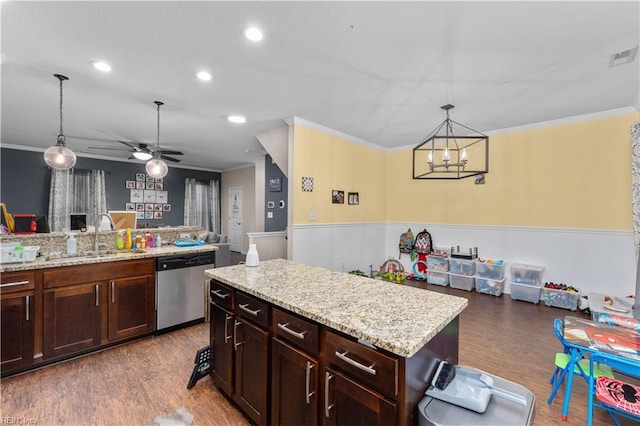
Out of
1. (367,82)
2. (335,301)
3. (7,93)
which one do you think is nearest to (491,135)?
(367,82)

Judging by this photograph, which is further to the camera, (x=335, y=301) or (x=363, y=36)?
(x=363, y=36)

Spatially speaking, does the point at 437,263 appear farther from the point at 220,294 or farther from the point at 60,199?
the point at 60,199

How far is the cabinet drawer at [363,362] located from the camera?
1.02 meters

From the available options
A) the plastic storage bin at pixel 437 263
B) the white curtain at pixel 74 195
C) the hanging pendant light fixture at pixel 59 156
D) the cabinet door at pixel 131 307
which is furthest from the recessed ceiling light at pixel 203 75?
the white curtain at pixel 74 195

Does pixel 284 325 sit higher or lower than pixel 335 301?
lower

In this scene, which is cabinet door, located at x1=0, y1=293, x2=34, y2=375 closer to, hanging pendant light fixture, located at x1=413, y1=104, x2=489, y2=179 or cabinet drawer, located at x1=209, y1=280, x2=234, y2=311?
cabinet drawer, located at x1=209, y1=280, x2=234, y2=311

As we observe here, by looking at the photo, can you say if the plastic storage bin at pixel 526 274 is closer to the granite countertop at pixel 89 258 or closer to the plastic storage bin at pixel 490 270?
the plastic storage bin at pixel 490 270

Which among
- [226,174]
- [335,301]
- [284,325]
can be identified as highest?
[226,174]

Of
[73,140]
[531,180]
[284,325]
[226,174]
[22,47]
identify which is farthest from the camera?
[226,174]

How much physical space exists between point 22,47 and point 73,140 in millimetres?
3906

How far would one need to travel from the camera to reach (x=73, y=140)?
5258 mm

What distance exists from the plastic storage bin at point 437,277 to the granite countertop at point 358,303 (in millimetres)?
3458

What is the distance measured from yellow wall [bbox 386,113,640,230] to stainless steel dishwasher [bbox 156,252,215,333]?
4.15 meters

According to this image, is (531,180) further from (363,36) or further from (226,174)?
(226,174)
